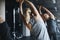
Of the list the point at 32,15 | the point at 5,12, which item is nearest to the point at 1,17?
the point at 5,12

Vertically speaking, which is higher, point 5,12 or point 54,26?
point 5,12

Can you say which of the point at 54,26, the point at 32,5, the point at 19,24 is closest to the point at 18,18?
the point at 19,24

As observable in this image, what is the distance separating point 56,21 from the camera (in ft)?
4.75

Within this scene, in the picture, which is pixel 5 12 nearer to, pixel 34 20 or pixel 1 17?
pixel 1 17

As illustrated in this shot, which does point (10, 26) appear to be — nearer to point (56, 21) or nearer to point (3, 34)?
point (3, 34)

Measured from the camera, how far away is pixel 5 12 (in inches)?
53.7

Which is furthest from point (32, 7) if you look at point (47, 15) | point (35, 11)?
point (47, 15)

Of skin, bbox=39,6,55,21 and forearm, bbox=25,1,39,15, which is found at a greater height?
forearm, bbox=25,1,39,15

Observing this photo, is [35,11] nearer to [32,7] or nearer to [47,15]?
[32,7]

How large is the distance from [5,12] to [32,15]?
0.80ft

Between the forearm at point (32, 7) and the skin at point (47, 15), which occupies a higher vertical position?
the forearm at point (32, 7)

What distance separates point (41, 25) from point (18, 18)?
22 cm

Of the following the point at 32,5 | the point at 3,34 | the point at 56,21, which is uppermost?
the point at 32,5

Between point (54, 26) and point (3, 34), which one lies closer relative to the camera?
point (3, 34)
